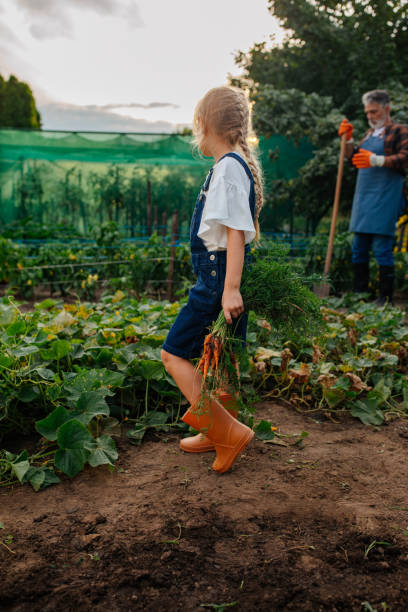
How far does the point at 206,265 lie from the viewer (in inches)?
73.0

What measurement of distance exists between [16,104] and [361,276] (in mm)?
14350

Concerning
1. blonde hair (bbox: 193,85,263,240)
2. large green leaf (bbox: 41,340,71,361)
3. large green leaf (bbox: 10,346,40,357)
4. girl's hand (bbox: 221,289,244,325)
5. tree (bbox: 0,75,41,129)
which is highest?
tree (bbox: 0,75,41,129)

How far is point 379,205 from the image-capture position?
4684 millimetres

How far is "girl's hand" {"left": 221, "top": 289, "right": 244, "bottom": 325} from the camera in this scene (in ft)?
5.67

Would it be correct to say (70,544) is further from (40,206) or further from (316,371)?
(40,206)

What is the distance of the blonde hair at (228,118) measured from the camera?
1.85 m

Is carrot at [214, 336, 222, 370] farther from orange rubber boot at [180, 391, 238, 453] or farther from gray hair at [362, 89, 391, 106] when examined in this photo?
gray hair at [362, 89, 391, 106]

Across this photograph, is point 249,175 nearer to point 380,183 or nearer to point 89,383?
point 89,383

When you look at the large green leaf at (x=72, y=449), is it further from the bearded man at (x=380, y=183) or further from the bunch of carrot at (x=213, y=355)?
the bearded man at (x=380, y=183)

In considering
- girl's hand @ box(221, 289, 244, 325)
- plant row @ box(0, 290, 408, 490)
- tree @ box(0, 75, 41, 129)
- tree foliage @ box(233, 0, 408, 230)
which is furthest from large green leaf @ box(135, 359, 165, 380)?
tree @ box(0, 75, 41, 129)

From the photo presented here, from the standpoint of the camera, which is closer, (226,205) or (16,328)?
(226,205)

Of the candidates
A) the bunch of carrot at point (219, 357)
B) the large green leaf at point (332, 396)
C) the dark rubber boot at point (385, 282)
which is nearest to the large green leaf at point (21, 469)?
the bunch of carrot at point (219, 357)

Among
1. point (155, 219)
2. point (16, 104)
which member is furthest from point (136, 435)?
point (16, 104)

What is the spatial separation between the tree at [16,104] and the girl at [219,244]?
15542mm
